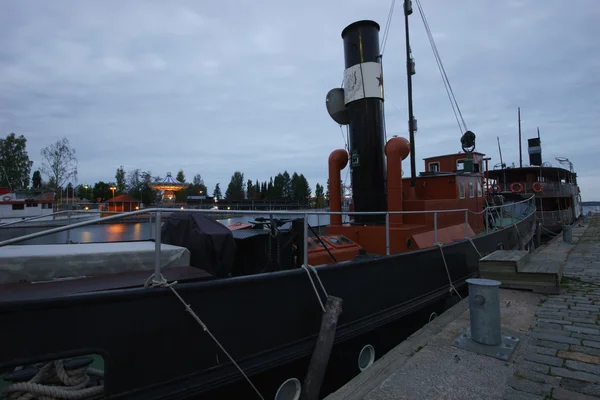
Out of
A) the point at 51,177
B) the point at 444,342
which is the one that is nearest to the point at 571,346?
the point at 444,342

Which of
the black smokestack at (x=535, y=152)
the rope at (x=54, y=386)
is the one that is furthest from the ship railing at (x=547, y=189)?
the rope at (x=54, y=386)

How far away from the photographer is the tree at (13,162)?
180ft

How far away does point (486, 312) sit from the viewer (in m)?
3.55

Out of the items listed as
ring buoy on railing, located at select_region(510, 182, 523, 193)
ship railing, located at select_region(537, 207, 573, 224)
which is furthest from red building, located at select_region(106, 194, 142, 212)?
ship railing, located at select_region(537, 207, 573, 224)

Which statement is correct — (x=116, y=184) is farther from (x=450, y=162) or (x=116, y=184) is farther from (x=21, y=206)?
(x=450, y=162)

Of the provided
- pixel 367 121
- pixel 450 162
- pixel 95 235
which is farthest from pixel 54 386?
pixel 95 235

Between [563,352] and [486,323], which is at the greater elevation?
[486,323]

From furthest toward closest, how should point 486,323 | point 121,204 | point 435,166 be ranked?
point 121,204 → point 435,166 → point 486,323

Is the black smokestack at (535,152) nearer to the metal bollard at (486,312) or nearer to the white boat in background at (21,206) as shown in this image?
the metal bollard at (486,312)

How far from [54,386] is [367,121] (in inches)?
254

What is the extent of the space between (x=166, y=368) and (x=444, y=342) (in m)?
3.08

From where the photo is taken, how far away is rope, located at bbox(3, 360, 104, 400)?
222 cm

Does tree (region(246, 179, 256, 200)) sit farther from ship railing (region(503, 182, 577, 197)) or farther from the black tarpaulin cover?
the black tarpaulin cover

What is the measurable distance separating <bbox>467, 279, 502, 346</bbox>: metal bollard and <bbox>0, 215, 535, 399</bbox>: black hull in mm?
A: 1320
